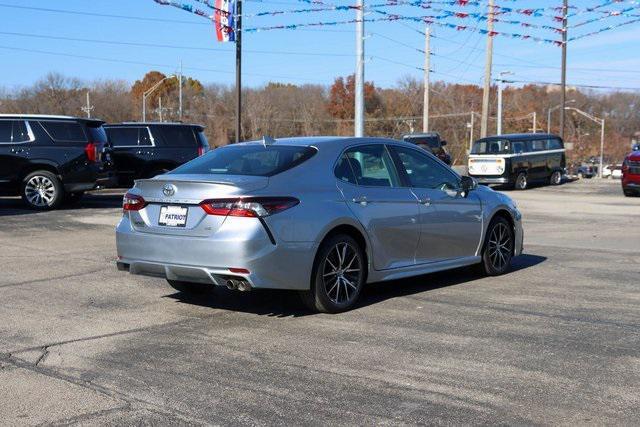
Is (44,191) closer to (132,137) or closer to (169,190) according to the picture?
(132,137)

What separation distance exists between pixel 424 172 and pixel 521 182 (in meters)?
20.9

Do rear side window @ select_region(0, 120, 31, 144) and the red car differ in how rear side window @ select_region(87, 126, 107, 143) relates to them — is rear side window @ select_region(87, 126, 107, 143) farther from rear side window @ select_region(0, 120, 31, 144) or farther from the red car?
the red car

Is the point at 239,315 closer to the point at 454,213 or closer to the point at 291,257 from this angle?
the point at 291,257

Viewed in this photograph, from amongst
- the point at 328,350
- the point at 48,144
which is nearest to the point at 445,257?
the point at 328,350

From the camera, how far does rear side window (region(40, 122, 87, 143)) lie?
15.9m

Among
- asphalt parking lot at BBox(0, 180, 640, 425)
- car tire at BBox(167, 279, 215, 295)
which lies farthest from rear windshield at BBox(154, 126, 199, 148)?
car tire at BBox(167, 279, 215, 295)

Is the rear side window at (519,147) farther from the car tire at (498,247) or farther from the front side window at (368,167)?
the front side window at (368,167)

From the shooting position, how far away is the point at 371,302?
7.20 m

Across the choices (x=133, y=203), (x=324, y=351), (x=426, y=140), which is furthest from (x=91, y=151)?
(x=426, y=140)

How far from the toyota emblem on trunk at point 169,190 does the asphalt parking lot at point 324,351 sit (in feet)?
3.53

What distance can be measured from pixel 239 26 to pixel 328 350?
21.4 metres

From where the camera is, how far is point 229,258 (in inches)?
239

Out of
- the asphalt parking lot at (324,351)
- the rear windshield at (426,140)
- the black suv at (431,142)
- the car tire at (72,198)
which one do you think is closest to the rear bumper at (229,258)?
the asphalt parking lot at (324,351)

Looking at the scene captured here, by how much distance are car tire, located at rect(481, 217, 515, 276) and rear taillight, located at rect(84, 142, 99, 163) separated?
10182 mm
